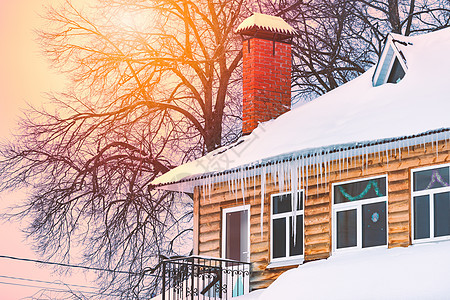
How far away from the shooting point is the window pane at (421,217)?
19266 mm

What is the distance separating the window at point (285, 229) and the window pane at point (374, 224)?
1961 mm

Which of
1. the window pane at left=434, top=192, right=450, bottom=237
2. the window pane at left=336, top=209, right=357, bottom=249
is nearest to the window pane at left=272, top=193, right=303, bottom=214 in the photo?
the window pane at left=336, top=209, right=357, bottom=249

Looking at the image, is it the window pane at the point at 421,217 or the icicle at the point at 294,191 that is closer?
the window pane at the point at 421,217

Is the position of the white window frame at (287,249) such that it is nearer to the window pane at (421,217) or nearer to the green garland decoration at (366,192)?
the green garland decoration at (366,192)

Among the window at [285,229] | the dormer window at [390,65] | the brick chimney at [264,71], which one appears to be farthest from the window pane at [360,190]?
the brick chimney at [264,71]

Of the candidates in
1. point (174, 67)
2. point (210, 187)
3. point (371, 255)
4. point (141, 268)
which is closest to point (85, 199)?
point (141, 268)

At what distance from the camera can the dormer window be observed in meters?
22.0

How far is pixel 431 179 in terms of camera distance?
63.4ft

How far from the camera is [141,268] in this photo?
1259 inches

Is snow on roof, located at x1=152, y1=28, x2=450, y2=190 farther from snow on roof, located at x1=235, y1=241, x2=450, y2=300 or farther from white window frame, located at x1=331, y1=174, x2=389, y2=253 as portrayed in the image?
snow on roof, located at x1=235, y1=241, x2=450, y2=300

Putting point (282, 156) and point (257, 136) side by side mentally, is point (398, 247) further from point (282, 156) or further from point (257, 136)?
point (257, 136)

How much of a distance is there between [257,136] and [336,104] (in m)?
2.30

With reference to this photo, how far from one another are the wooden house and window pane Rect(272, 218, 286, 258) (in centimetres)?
2

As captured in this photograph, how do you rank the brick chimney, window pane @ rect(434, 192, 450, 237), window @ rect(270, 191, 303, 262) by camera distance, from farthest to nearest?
the brick chimney < window @ rect(270, 191, 303, 262) < window pane @ rect(434, 192, 450, 237)
